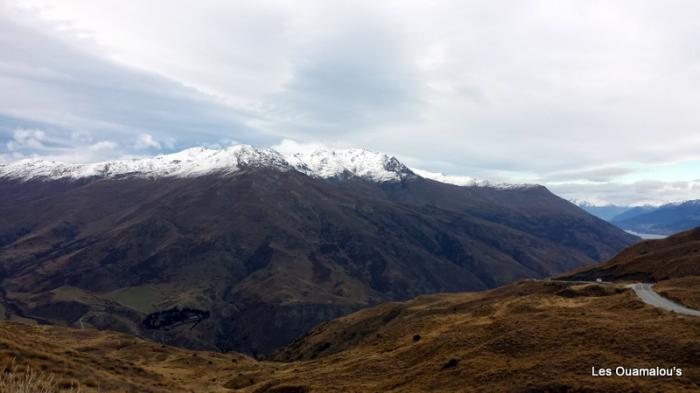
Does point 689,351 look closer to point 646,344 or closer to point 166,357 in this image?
point 646,344

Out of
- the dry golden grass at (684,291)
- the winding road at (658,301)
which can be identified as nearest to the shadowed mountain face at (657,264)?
the dry golden grass at (684,291)

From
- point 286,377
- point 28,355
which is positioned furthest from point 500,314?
point 28,355

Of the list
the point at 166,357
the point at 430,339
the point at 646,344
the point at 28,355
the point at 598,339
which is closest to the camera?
the point at 28,355

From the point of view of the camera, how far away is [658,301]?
Result: 6275 cm

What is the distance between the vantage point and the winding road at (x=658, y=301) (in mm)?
55312

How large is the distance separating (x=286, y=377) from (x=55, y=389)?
3225cm

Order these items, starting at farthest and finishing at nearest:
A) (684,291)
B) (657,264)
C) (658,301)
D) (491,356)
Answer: (657,264) < (684,291) < (658,301) < (491,356)

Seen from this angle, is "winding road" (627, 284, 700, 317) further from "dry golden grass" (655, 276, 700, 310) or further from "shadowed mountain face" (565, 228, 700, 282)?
"shadowed mountain face" (565, 228, 700, 282)

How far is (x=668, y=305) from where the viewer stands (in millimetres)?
59719

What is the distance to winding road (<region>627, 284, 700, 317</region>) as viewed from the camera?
181 feet

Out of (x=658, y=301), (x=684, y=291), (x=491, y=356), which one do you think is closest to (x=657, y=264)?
(x=684, y=291)

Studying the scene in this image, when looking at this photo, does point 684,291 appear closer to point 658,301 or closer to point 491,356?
point 658,301

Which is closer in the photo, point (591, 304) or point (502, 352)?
point (502, 352)

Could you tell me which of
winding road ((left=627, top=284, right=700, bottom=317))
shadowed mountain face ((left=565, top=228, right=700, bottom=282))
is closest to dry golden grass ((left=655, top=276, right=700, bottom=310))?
winding road ((left=627, top=284, right=700, bottom=317))
